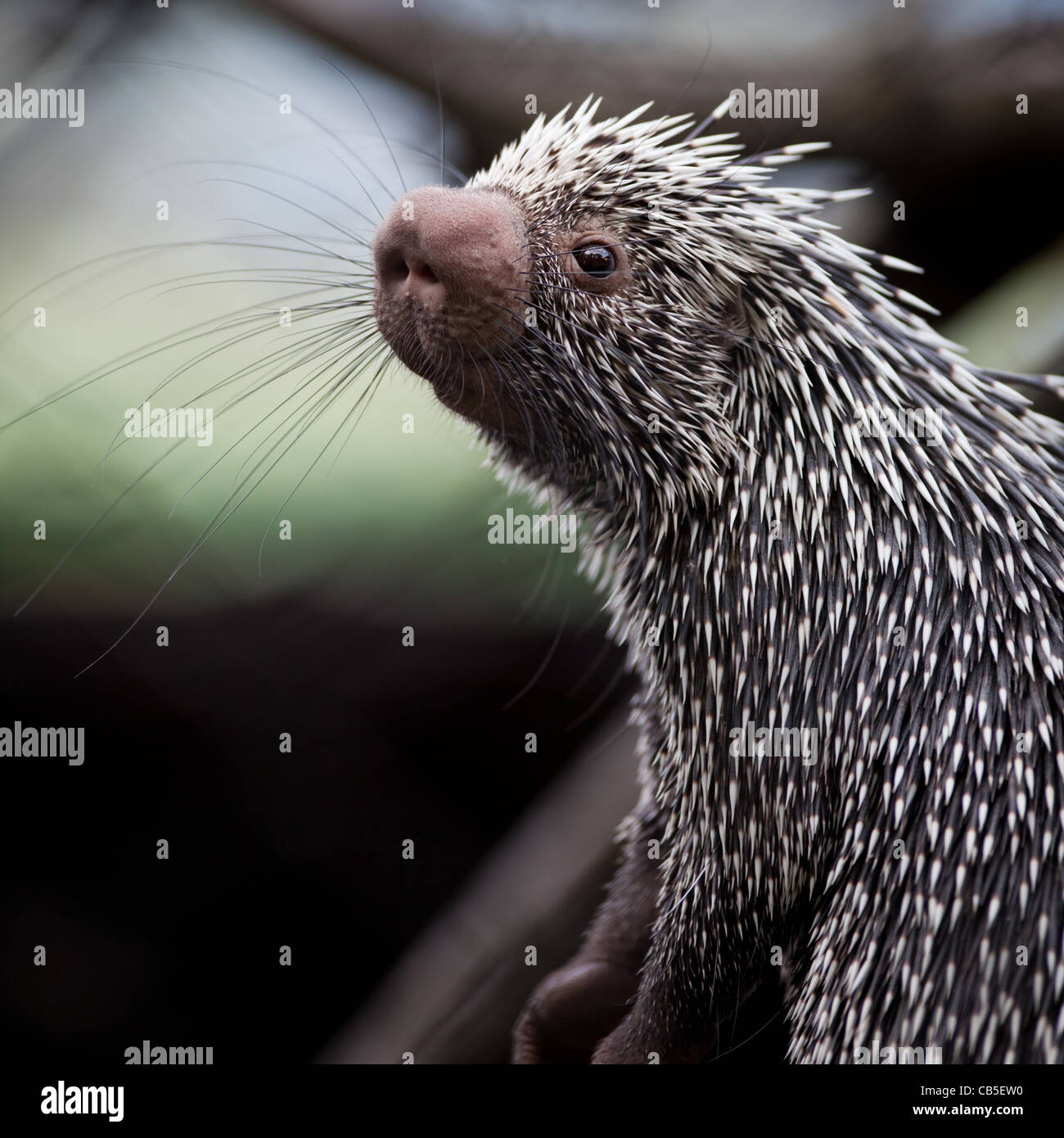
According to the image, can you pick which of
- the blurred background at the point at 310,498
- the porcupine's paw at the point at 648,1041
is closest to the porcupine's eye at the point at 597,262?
the blurred background at the point at 310,498

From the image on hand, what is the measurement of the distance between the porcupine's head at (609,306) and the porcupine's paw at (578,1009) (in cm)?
93

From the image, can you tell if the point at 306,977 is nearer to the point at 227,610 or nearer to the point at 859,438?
the point at 227,610

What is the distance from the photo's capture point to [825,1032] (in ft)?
4.61

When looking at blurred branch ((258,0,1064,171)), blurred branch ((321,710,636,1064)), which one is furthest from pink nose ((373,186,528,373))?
blurred branch ((321,710,636,1064))

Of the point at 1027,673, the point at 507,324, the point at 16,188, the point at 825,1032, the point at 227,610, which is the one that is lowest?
the point at 825,1032

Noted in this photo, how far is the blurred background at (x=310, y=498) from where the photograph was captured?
1.86 metres

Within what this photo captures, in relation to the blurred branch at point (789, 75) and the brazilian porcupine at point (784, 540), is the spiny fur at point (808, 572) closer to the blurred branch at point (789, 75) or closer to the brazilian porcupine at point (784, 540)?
the brazilian porcupine at point (784, 540)

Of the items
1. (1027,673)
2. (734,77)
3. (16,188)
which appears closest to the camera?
(1027,673)

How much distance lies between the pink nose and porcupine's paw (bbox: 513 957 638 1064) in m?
1.16

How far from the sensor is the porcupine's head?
1.46 meters

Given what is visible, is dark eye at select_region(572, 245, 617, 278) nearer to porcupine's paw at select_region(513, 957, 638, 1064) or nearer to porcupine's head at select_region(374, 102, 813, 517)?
porcupine's head at select_region(374, 102, 813, 517)

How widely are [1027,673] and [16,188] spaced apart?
2.07 metres

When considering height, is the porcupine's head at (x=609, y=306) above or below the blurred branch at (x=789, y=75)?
below
